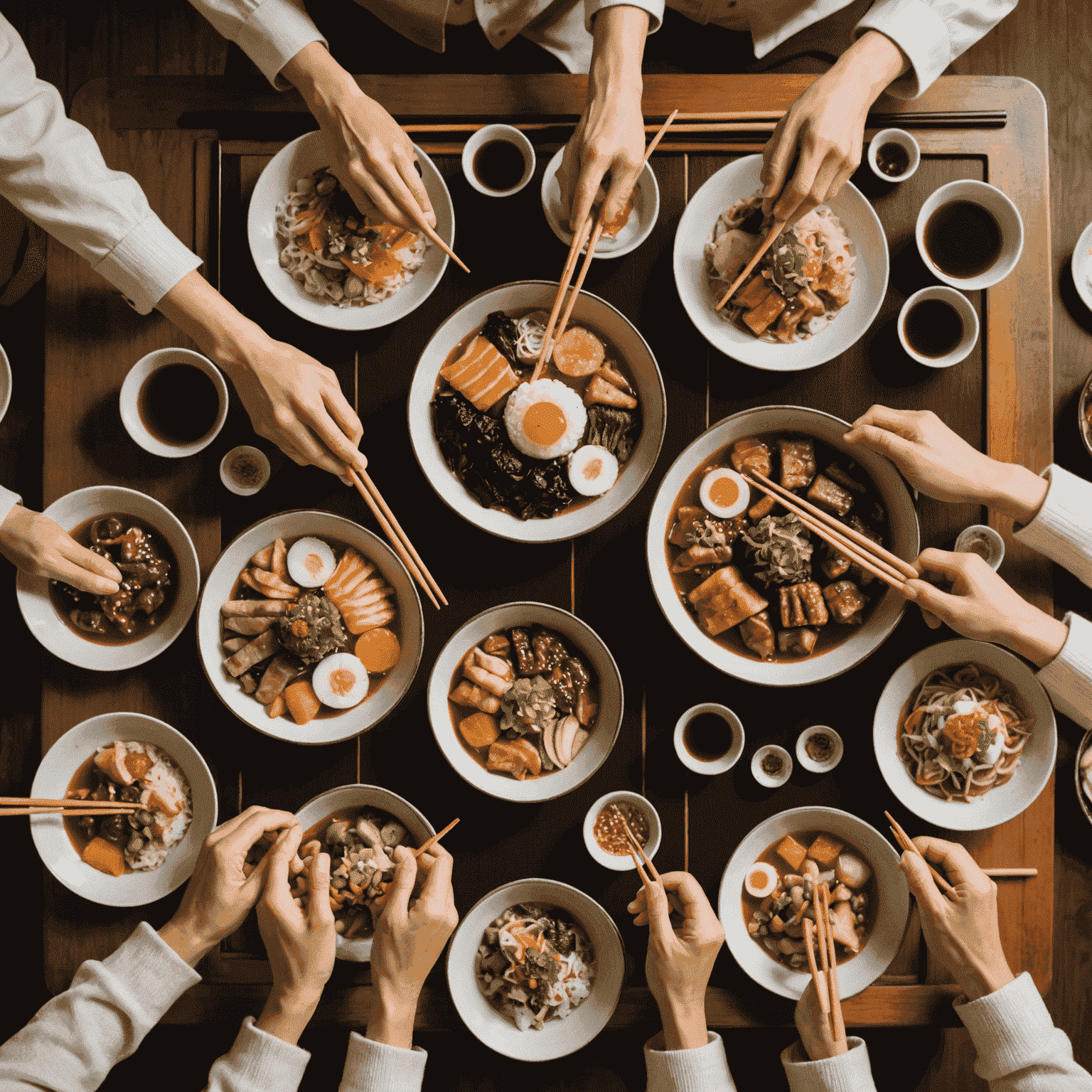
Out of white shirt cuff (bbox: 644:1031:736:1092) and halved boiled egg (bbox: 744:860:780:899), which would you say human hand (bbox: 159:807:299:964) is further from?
halved boiled egg (bbox: 744:860:780:899)

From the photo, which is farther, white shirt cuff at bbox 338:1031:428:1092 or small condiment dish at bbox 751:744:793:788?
small condiment dish at bbox 751:744:793:788

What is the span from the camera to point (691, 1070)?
2.89 metres

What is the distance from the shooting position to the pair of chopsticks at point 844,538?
2953mm

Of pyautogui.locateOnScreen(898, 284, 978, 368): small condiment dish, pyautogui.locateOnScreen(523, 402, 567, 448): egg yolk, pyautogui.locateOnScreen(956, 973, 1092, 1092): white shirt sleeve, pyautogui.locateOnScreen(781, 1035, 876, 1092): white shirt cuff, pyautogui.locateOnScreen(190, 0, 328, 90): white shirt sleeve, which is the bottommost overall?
pyautogui.locateOnScreen(781, 1035, 876, 1092): white shirt cuff

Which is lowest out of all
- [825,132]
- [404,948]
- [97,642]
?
[404,948]

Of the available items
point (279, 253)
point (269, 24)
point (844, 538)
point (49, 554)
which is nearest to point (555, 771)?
point (844, 538)

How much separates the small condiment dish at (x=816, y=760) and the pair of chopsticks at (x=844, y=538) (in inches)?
25.3

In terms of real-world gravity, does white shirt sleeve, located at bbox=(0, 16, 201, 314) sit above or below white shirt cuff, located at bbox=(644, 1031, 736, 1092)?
above

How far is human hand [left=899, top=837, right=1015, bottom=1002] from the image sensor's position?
2.91 metres

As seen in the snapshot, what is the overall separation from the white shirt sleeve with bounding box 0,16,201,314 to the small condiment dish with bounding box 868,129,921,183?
2568 mm

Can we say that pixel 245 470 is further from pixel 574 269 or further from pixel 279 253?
pixel 574 269

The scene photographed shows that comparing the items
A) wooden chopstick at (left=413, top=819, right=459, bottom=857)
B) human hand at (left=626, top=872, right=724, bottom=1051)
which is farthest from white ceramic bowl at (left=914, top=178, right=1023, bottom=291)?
wooden chopstick at (left=413, top=819, right=459, bottom=857)

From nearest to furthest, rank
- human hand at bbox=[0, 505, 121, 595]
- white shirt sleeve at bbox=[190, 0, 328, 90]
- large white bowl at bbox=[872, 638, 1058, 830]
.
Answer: white shirt sleeve at bbox=[190, 0, 328, 90]
human hand at bbox=[0, 505, 121, 595]
large white bowl at bbox=[872, 638, 1058, 830]

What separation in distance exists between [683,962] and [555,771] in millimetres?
817
